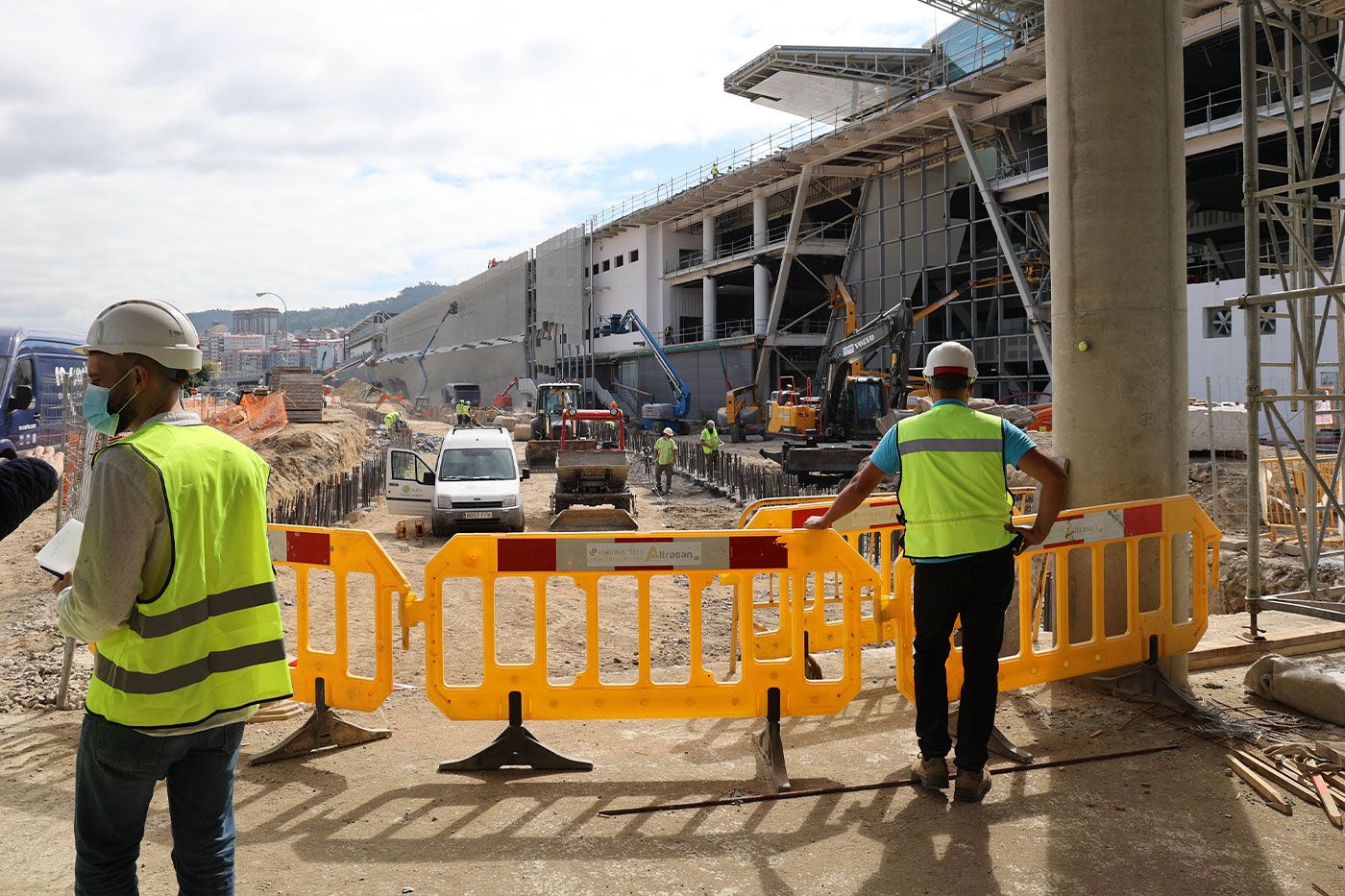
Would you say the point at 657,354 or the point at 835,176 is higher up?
the point at 835,176

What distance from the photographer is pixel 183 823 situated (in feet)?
8.81

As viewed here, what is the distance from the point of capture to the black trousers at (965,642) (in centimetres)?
443

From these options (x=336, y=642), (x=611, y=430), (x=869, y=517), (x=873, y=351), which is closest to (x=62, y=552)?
(x=336, y=642)

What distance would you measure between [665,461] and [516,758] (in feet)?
62.9

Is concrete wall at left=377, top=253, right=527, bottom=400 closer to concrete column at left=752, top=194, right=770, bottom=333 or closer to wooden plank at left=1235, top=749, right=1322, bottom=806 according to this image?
concrete column at left=752, top=194, right=770, bottom=333

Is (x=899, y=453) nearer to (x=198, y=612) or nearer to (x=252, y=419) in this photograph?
(x=198, y=612)

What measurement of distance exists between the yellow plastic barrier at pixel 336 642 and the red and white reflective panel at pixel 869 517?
2.57 metres

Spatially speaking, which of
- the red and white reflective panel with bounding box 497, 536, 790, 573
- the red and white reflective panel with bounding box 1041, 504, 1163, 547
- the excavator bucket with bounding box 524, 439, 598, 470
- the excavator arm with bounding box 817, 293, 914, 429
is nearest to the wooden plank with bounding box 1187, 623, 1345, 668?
the red and white reflective panel with bounding box 1041, 504, 1163, 547

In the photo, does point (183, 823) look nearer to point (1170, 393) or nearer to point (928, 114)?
point (1170, 393)

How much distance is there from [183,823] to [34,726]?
3.92 m

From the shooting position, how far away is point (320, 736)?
17.4 ft

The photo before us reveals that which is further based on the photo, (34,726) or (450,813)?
(34,726)

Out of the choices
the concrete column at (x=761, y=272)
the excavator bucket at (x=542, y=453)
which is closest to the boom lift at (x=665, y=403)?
the concrete column at (x=761, y=272)

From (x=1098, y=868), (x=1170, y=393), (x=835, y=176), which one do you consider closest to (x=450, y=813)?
(x=1098, y=868)
